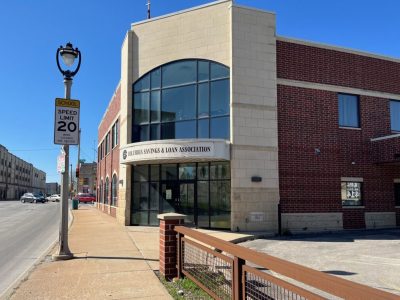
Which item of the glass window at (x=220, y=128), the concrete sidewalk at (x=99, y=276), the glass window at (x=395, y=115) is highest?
the glass window at (x=395, y=115)

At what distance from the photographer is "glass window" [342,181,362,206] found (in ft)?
65.9

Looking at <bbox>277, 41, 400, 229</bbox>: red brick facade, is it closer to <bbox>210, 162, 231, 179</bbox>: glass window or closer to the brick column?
<bbox>210, 162, 231, 179</bbox>: glass window

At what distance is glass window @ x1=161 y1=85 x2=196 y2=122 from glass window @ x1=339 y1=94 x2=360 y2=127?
23.6ft

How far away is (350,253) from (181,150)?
8177 mm

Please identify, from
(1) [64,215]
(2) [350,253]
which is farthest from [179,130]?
(2) [350,253]

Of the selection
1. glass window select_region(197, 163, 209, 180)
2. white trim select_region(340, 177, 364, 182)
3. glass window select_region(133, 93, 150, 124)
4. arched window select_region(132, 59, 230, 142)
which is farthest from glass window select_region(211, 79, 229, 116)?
white trim select_region(340, 177, 364, 182)

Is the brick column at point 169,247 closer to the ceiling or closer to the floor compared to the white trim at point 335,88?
closer to the floor

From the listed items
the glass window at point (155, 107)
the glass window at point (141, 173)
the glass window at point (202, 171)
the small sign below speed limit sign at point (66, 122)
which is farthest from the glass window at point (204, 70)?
the small sign below speed limit sign at point (66, 122)

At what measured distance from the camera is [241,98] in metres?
18.6

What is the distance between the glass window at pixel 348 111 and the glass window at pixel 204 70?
662 cm

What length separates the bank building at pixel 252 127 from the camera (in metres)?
18.5

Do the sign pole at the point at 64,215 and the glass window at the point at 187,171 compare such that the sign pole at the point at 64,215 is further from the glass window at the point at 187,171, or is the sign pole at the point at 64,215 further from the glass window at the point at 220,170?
the glass window at the point at 187,171

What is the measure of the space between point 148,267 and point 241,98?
10.9 meters

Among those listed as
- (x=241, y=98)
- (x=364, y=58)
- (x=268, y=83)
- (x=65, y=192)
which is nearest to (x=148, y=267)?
(x=65, y=192)
